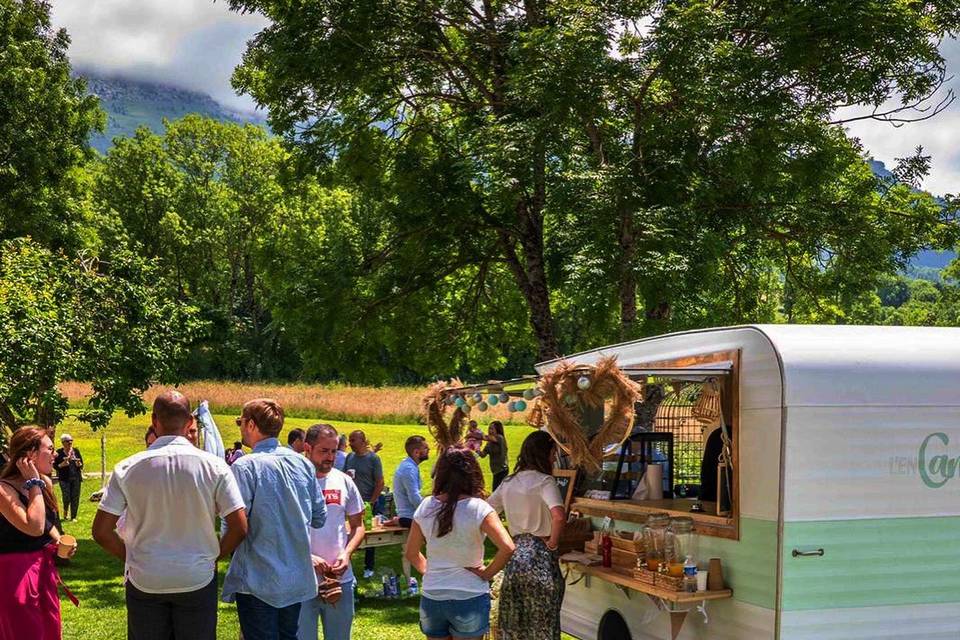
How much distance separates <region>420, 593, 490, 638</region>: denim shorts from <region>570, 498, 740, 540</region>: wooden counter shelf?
1.48m

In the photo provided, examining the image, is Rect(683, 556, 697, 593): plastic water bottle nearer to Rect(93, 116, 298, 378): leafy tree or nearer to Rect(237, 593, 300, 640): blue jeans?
Rect(237, 593, 300, 640): blue jeans

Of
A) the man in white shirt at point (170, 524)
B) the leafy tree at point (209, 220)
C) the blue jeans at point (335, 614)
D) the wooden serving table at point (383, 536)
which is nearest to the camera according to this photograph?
Result: the man in white shirt at point (170, 524)

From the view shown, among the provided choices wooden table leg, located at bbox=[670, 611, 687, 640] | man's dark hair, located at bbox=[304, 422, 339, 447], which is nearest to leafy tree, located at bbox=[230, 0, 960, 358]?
wooden table leg, located at bbox=[670, 611, 687, 640]

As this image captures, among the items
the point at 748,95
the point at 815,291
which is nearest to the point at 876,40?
the point at 748,95

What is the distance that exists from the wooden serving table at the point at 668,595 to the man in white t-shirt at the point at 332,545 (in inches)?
69.3

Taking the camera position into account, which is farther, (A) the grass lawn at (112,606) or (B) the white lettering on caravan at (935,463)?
(A) the grass lawn at (112,606)

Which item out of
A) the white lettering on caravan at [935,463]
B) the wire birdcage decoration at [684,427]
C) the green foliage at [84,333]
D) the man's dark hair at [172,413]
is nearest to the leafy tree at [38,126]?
the green foliage at [84,333]

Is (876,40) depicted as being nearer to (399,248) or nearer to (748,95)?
(748,95)

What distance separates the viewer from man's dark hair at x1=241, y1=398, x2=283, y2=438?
5645 mm

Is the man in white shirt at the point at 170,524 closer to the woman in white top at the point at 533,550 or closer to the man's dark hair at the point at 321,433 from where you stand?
the man's dark hair at the point at 321,433

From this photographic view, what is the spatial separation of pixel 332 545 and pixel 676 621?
2.26 m

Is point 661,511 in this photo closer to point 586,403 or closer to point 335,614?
point 586,403

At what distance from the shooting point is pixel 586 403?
6.97m

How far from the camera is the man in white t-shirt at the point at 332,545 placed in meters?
6.20
